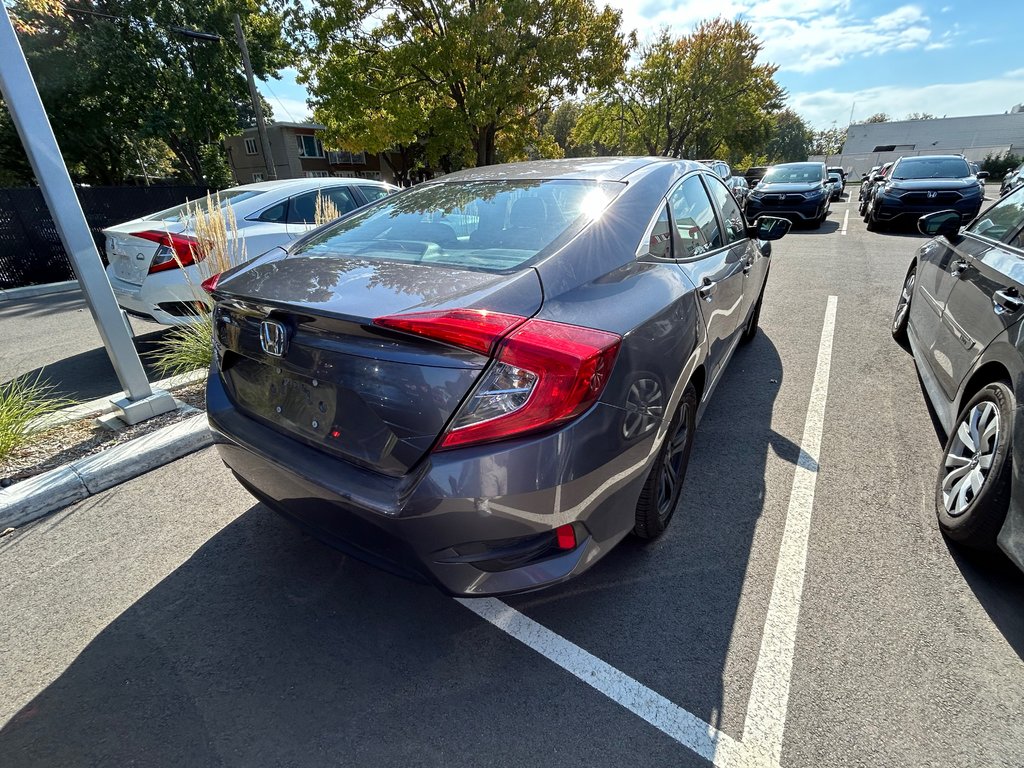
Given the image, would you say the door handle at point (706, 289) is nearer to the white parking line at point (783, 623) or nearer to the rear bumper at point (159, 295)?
the white parking line at point (783, 623)

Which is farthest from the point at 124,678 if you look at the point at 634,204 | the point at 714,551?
the point at 634,204

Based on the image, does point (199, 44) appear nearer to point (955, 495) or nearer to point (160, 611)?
point (160, 611)

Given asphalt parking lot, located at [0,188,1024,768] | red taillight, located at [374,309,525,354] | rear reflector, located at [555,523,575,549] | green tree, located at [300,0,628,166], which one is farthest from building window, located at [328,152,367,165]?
rear reflector, located at [555,523,575,549]

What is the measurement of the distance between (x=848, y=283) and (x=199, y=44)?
26290 mm

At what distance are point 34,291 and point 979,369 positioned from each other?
1296cm

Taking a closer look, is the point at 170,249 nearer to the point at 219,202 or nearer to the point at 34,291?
the point at 219,202

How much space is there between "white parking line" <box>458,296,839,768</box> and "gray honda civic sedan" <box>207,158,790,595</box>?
1.51 ft

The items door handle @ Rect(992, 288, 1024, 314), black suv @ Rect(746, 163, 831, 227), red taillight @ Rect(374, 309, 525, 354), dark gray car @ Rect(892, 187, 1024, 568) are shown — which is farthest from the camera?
black suv @ Rect(746, 163, 831, 227)

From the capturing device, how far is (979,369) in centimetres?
248

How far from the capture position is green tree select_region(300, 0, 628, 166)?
16.2 metres

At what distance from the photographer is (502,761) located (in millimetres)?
1546

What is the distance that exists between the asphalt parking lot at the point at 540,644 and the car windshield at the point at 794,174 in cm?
1329

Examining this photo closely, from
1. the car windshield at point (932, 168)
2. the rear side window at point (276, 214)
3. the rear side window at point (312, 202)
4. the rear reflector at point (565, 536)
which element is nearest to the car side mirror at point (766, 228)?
the rear reflector at point (565, 536)

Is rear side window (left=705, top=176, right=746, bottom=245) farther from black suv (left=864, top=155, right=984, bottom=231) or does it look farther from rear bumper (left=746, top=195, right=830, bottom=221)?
rear bumper (left=746, top=195, right=830, bottom=221)
